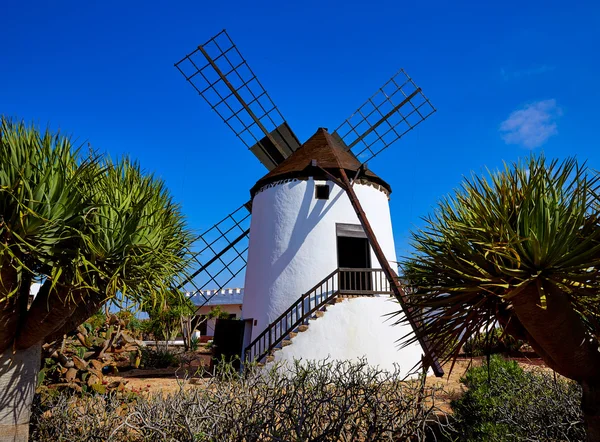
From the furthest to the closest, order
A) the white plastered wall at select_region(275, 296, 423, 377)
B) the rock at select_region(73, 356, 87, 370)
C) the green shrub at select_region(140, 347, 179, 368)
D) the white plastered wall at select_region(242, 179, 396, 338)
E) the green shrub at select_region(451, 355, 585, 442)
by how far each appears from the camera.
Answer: the green shrub at select_region(140, 347, 179, 368)
the white plastered wall at select_region(242, 179, 396, 338)
the white plastered wall at select_region(275, 296, 423, 377)
the rock at select_region(73, 356, 87, 370)
the green shrub at select_region(451, 355, 585, 442)

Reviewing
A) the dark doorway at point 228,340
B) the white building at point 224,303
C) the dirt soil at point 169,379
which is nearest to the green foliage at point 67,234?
the dirt soil at point 169,379

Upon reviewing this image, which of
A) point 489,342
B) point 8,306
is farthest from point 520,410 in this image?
point 8,306

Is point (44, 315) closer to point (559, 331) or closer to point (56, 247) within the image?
point (56, 247)

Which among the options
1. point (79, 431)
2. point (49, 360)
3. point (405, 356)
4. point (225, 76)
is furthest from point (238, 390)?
point (225, 76)

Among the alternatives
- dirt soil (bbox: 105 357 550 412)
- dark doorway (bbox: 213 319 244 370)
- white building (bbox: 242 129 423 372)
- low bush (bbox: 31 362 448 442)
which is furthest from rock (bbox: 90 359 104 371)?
dark doorway (bbox: 213 319 244 370)

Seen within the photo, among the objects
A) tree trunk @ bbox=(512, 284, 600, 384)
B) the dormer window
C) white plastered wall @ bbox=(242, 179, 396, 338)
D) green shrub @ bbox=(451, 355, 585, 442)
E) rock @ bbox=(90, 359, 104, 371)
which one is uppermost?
the dormer window

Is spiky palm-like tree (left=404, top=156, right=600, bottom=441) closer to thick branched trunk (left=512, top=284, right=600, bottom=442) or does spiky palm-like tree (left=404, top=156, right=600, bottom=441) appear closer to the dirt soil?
thick branched trunk (left=512, top=284, right=600, bottom=442)

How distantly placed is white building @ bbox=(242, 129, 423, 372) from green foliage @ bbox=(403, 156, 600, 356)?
26.1ft

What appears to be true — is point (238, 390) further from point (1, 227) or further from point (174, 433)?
point (1, 227)

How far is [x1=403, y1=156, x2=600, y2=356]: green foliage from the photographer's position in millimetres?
3188

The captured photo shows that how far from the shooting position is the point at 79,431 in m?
5.58

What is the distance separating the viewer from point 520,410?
20.4 ft

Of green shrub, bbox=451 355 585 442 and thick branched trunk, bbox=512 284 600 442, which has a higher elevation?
thick branched trunk, bbox=512 284 600 442

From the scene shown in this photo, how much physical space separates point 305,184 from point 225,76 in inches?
282
